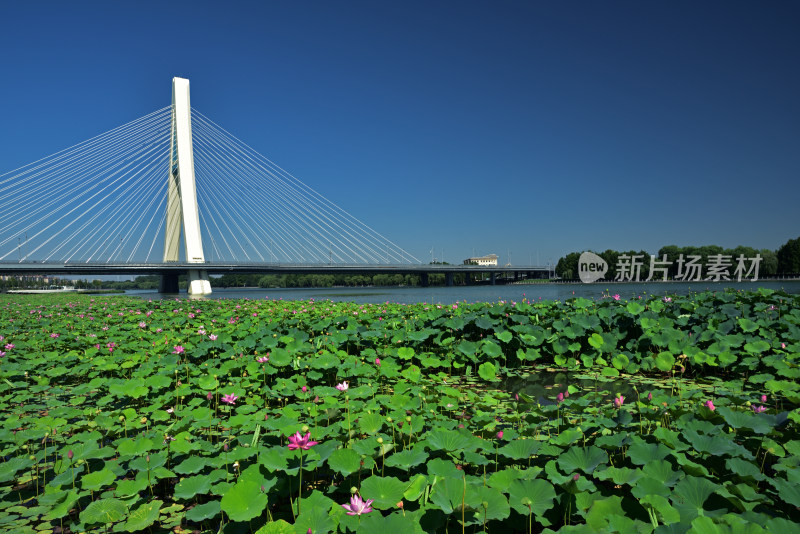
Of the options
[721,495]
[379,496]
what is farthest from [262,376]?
[721,495]

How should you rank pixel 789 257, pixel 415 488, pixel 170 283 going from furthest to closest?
pixel 789 257, pixel 170 283, pixel 415 488

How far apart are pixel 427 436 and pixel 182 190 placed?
90.4 ft

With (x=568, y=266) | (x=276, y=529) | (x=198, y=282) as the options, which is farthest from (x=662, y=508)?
(x=568, y=266)

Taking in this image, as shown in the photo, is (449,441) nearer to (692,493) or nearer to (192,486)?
(692,493)

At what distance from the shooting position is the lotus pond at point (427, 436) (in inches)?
59.4

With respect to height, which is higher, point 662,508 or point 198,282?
point 198,282

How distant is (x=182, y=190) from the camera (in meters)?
25.8

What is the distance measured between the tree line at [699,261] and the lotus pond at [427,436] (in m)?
61.0

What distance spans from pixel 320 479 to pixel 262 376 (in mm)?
2045

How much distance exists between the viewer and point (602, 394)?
3.60 metres

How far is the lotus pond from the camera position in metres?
1.51

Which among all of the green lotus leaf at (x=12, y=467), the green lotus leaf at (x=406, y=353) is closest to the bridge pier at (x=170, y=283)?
the green lotus leaf at (x=406, y=353)

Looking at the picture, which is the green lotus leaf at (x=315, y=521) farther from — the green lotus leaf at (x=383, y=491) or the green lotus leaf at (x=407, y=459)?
the green lotus leaf at (x=407, y=459)

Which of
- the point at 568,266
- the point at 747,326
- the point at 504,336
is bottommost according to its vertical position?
the point at 504,336
